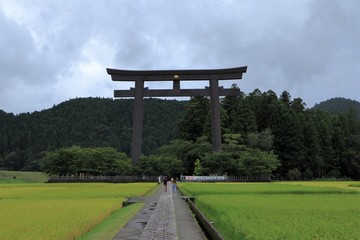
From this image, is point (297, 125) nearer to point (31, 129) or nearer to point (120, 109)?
point (120, 109)

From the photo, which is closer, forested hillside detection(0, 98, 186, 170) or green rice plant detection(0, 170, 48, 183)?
green rice plant detection(0, 170, 48, 183)

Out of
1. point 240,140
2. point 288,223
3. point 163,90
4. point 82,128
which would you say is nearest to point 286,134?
point 240,140

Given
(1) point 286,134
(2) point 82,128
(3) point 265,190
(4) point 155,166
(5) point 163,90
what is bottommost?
(3) point 265,190

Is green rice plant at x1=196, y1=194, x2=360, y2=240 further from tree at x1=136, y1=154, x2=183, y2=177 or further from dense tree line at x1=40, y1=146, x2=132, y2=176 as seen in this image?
dense tree line at x1=40, y1=146, x2=132, y2=176

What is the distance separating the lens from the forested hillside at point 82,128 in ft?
310

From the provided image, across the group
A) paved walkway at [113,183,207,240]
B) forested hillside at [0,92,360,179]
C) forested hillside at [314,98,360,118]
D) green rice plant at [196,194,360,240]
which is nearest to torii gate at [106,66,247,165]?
forested hillside at [0,92,360,179]

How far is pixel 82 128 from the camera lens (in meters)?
94.9

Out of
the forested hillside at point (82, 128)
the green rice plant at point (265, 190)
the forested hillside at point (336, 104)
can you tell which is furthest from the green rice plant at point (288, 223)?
the forested hillside at point (336, 104)

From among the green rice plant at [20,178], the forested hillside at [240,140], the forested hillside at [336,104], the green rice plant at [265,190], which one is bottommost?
the green rice plant at [265,190]

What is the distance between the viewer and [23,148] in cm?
10275

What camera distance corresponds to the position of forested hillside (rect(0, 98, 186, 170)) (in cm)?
9444

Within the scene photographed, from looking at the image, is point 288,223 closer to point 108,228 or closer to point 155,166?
point 108,228

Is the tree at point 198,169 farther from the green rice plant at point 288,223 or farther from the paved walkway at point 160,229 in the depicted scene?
the paved walkway at point 160,229

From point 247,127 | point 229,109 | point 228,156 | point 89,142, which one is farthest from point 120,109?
point 228,156
